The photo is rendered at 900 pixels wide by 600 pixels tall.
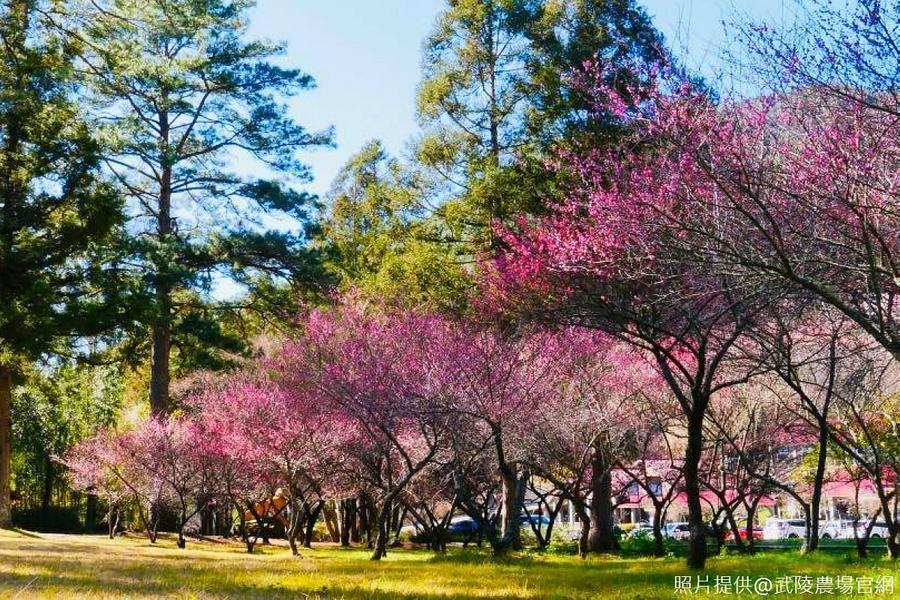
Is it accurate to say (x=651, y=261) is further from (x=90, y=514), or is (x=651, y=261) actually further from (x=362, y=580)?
(x=90, y=514)

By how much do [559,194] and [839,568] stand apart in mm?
8272

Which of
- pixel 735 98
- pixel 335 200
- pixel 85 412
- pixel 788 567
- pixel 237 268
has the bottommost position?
pixel 788 567

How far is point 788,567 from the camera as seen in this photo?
30.5 feet

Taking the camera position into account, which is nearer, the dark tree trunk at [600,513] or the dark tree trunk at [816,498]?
the dark tree trunk at [816,498]

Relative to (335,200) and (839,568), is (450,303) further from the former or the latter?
(335,200)

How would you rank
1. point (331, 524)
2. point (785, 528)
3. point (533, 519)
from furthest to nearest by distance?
point (785, 528), point (331, 524), point (533, 519)

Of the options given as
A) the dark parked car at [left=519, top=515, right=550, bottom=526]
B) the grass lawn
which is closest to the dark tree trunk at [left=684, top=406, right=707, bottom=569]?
the grass lawn

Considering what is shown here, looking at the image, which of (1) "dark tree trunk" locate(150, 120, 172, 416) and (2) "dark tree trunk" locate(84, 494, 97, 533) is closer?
(1) "dark tree trunk" locate(150, 120, 172, 416)

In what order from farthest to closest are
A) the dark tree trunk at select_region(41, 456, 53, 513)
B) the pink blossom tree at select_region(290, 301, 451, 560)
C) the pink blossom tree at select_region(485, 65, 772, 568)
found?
the dark tree trunk at select_region(41, 456, 53, 513)
the pink blossom tree at select_region(290, 301, 451, 560)
the pink blossom tree at select_region(485, 65, 772, 568)

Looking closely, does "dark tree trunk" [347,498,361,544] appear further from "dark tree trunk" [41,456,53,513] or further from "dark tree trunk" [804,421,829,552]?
"dark tree trunk" [804,421,829,552]

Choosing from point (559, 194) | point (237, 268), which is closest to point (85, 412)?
point (237, 268)

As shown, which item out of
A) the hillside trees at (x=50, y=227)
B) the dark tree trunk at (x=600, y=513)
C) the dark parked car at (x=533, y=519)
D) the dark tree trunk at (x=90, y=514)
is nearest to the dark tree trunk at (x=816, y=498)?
the dark tree trunk at (x=600, y=513)

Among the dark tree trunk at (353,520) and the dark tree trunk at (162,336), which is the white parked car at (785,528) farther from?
the dark tree trunk at (162,336)

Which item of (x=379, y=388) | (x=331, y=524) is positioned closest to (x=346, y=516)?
(x=331, y=524)
